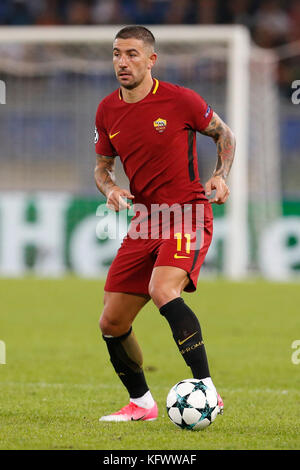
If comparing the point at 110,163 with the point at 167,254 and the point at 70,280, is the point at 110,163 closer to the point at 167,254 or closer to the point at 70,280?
the point at 167,254

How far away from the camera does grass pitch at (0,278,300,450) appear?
4.77 meters

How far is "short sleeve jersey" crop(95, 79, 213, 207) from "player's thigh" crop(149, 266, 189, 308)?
0.45m

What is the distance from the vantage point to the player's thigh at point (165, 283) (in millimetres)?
4996

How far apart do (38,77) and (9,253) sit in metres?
3.76

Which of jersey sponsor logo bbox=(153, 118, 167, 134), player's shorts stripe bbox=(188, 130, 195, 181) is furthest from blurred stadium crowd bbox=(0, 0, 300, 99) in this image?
jersey sponsor logo bbox=(153, 118, 167, 134)

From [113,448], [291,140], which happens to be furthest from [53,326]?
[291,140]

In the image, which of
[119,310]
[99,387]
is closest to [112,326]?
[119,310]

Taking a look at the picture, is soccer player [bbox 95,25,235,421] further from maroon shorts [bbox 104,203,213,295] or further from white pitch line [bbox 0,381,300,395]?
white pitch line [bbox 0,381,300,395]

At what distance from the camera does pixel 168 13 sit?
23.1 m

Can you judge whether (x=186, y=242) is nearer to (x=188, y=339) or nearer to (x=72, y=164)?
(x=188, y=339)

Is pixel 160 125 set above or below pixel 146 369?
above

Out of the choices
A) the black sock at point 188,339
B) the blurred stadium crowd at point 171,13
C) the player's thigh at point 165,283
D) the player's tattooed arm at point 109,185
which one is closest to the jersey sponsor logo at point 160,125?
the player's tattooed arm at point 109,185

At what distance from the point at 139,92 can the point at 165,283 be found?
3.90 ft

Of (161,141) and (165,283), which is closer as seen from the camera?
(165,283)
